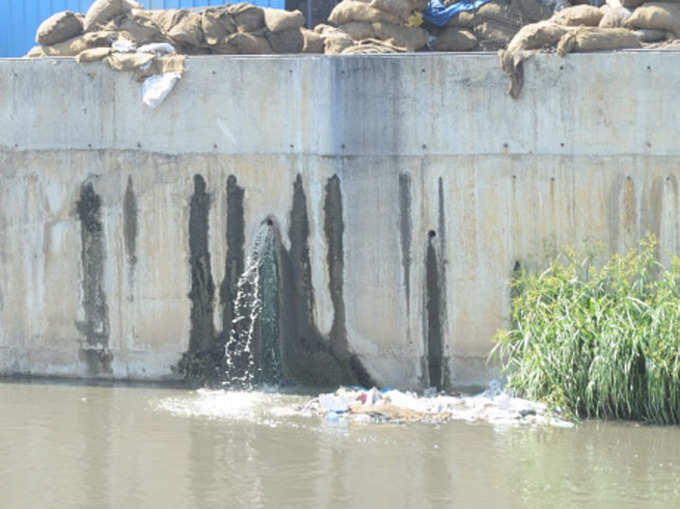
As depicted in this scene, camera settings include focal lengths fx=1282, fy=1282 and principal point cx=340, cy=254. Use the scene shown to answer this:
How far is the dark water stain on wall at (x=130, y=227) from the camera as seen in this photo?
407 inches

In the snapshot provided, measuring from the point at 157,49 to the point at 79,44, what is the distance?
77cm

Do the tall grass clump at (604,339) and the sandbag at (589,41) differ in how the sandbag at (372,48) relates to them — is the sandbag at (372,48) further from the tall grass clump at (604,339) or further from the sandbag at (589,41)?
the tall grass clump at (604,339)

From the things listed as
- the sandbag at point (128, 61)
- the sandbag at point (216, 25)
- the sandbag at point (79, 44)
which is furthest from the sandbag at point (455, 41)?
the sandbag at point (79, 44)

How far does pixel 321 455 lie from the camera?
27.5 feet

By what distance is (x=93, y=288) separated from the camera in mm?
10406

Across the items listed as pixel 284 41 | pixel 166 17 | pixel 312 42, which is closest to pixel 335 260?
pixel 284 41

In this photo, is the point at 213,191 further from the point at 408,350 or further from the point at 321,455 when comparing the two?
the point at 321,455

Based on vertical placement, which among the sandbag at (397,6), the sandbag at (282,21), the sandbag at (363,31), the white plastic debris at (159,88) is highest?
the sandbag at (397,6)

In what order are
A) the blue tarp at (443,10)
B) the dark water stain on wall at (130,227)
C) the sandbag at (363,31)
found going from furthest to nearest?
the blue tarp at (443,10) → the sandbag at (363,31) → the dark water stain on wall at (130,227)

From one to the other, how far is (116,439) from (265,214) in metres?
2.27

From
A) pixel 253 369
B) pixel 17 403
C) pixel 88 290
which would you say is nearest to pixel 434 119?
pixel 253 369

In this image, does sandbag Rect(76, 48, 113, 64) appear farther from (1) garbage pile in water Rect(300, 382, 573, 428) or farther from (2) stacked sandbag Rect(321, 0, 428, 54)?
(1) garbage pile in water Rect(300, 382, 573, 428)

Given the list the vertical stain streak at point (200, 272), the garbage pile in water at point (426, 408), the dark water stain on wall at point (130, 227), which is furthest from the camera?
the dark water stain on wall at point (130, 227)

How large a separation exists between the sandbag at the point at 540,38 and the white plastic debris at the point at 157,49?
285cm
